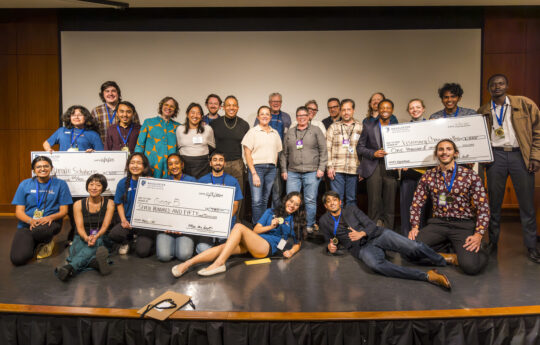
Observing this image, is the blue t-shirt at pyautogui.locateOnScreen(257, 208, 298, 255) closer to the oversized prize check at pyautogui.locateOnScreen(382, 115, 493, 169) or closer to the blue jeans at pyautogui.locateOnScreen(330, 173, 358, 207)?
the blue jeans at pyautogui.locateOnScreen(330, 173, 358, 207)

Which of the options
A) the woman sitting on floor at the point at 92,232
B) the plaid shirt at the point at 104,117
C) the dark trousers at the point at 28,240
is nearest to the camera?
the woman sitting on floor at the point at 92,232

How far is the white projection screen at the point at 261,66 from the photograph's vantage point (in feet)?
18.0

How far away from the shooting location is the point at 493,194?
351 cm

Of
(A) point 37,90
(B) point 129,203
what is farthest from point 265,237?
(A) point 37,90

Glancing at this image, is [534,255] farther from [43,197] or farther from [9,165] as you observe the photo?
[9,165]

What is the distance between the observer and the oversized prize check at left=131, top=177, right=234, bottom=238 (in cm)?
337

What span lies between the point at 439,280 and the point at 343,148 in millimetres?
1996

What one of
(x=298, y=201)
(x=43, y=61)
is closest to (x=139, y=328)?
(x=298, y=201)

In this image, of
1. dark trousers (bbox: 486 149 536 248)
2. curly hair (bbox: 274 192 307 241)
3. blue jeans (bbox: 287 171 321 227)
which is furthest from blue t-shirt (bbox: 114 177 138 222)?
dark trousers (bbox: 486 149 536 248)

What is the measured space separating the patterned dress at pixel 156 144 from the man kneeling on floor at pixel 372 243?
2026 mm

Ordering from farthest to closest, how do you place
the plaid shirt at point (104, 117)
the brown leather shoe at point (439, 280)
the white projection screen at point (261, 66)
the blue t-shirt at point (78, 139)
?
the white projection screen at point (261, 66) → the plaid shirt at point (104, 117) → the blue t-shirt at point (78, 139) → the brown leather shoe at point (439, 280)

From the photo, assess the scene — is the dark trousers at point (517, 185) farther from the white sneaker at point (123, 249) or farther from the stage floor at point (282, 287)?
the white sneaker at point (123, 249)

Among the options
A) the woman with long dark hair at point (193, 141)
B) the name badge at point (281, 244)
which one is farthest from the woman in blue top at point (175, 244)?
the name badge at point (281, 244)

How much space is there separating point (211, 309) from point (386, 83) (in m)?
4.69
